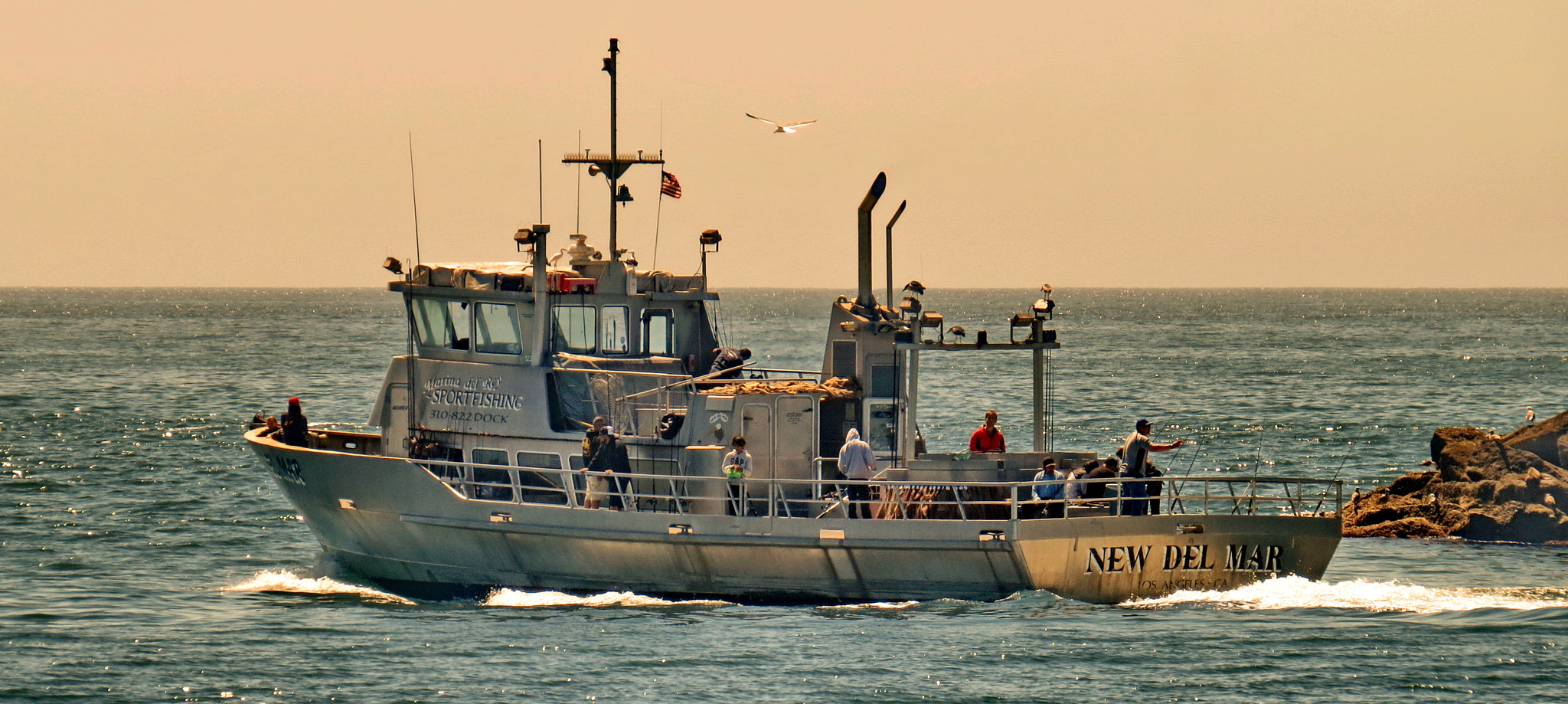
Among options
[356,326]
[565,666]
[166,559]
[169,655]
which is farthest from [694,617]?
[356,326]

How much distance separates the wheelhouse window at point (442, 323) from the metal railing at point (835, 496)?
163 centimetres

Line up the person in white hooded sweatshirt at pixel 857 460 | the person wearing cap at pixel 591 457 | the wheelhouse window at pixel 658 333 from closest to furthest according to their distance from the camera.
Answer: the person in white hooded sweatshirt at pixel 857 460, the person wearing cap at pixel 591 457, the wheelhouse window at pixel 658 333

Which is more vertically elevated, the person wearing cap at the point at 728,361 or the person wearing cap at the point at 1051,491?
the person wearing cap at the point at 728,361

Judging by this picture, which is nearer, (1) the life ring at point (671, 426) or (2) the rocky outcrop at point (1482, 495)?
(1) the life ring at point (671, 426)

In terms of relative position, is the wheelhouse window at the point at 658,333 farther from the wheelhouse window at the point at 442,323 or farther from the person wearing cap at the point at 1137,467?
the person wearing cap at the point at 1137,467

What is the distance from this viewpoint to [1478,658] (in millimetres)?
17688

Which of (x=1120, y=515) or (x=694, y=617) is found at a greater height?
(x=1120, y=515)

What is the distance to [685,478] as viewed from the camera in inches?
722

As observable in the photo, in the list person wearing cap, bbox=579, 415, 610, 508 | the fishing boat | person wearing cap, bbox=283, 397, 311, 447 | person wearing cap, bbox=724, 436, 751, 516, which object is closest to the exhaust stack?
the fishing boat

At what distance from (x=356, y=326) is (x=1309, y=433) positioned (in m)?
103

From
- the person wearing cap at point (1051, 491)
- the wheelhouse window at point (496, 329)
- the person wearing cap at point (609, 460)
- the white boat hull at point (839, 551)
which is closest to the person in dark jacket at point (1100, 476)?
the person wearing cap at point (1051, 491)

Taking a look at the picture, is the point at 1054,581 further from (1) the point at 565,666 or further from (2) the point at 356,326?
(2) the point at 356,326

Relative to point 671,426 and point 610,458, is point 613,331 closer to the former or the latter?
point 671,426

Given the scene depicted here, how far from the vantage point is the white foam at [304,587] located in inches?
826
